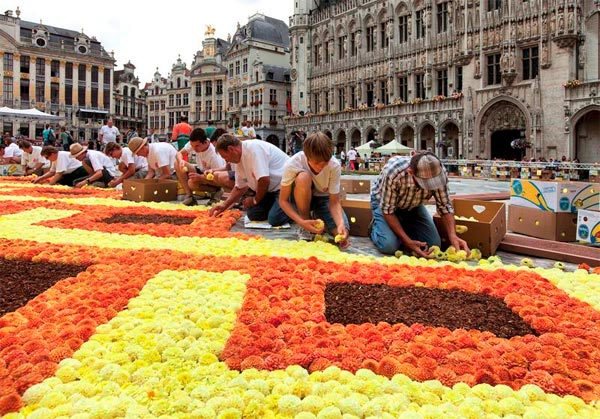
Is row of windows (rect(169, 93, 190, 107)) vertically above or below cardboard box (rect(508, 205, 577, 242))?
above

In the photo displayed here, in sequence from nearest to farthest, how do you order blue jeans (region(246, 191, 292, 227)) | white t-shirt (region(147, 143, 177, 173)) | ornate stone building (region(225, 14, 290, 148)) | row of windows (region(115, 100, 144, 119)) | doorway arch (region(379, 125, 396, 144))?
blue jeans (region(246, 191, 292, 227))
white t-shirt (region(147, 143, 177, 173))
doorway arch (region(379, 125, 396, 144))
ornate stone building (region(225, 14, 290, 148))
row of windows (region(115, 100, 144, 119))

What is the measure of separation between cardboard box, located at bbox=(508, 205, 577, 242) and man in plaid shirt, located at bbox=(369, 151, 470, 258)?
72.9 inches

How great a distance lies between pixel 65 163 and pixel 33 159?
17.7ft

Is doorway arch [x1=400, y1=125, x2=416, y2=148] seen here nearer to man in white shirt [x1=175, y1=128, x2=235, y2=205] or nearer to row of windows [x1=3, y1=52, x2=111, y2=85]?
man in white shirt [x1=175, y1=128, x2=235, y2=205]

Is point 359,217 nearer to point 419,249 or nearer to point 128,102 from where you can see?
point 419,249

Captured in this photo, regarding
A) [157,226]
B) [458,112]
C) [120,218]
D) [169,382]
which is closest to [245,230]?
[157,226]

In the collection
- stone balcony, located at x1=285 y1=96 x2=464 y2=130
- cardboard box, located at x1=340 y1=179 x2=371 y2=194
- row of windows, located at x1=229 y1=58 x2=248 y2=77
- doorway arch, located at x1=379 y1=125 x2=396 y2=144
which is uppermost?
row of windows, located at x1=229 y1=58 x2=248 y2=77

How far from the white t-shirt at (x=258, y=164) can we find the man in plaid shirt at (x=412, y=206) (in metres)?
1.72

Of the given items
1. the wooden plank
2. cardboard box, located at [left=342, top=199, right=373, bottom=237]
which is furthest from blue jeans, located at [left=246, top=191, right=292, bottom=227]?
the wooden plank

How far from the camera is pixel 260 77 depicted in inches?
1972

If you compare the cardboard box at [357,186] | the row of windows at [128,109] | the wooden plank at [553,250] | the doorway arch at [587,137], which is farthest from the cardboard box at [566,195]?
the row of windows at [128,109]

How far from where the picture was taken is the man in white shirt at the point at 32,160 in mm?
15352

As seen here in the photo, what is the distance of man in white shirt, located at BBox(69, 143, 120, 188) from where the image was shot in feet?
39.8

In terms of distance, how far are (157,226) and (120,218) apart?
116 cm
